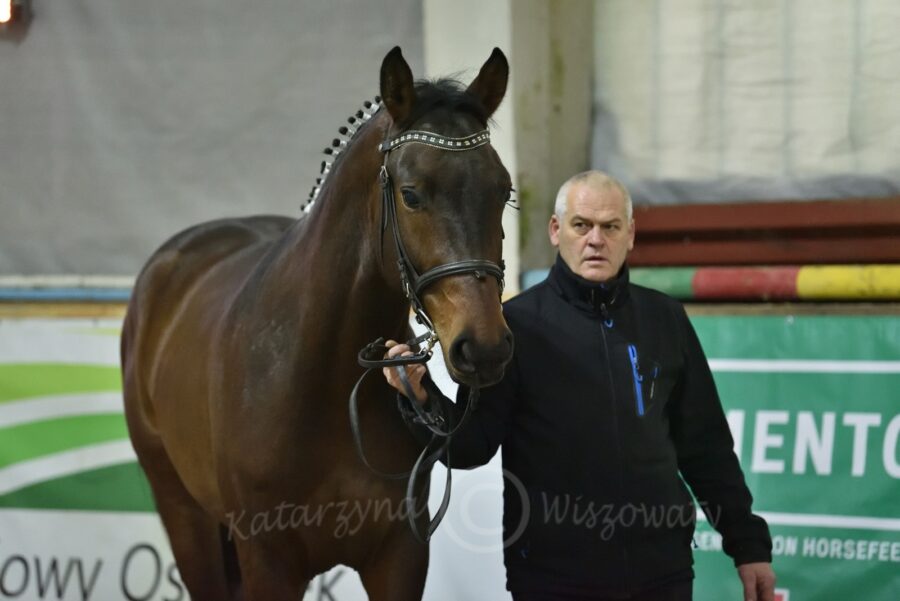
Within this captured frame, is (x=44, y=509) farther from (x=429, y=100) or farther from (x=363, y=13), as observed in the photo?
(x=429, y=100)

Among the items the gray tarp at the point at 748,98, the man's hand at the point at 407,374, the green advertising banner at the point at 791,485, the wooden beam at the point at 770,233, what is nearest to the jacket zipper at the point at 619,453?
the man's hand at the point at 407,374

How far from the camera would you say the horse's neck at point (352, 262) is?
2523mm

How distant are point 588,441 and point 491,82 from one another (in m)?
0.80

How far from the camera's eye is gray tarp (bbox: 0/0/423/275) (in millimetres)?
5043

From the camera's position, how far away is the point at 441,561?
13.6ft

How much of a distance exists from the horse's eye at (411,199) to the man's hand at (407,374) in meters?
0.29

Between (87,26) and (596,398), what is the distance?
3.90m

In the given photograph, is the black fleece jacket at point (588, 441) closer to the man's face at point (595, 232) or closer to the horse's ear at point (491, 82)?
the man's face at point (595, 232)

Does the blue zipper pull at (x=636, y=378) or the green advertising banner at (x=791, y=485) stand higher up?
the blue zipper pull at (x=636, y=378)

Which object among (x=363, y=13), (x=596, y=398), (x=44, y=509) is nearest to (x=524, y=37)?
(x=363, y=13)

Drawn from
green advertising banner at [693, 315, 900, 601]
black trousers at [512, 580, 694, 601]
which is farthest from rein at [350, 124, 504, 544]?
green advertising banner at [693, 315, 900, 601]

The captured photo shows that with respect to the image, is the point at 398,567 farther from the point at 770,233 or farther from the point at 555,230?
the point at 770,233

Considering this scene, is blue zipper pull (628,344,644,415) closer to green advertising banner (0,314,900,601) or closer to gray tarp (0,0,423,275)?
green advertising banner (0,314,900,601)

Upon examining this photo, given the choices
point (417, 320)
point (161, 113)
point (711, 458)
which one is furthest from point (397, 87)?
point (161, 113)
